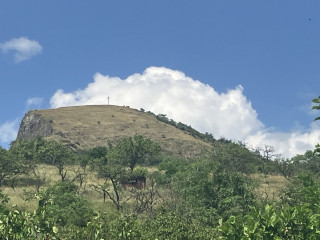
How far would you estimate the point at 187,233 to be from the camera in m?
16.0

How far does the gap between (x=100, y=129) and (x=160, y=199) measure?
118 meters

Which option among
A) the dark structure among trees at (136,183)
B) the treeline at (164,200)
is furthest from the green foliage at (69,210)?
the dark structure among trees at (136,183)

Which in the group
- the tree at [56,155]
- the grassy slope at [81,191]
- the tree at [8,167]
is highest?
the tree at [56,155]

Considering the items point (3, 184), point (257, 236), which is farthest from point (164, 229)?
point (3, 184)

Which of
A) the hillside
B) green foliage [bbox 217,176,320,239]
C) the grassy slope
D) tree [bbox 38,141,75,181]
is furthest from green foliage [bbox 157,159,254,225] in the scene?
the hillside

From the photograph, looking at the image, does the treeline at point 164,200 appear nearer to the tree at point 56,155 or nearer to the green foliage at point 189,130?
the tree at point 56,155

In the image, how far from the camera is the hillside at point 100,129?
151 meters

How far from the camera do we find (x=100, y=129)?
169 m

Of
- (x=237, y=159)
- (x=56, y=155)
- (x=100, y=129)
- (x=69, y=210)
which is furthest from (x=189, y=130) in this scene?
(x=69, y=210)

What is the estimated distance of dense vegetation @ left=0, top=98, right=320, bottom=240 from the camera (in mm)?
9820

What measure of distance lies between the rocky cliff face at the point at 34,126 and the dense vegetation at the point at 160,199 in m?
78.4

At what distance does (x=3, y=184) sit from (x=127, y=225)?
5098cm

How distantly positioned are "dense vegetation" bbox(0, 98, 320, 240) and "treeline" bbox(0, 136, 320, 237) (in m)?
0.03

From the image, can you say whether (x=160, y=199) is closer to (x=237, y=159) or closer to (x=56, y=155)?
(x=56, y=155)
